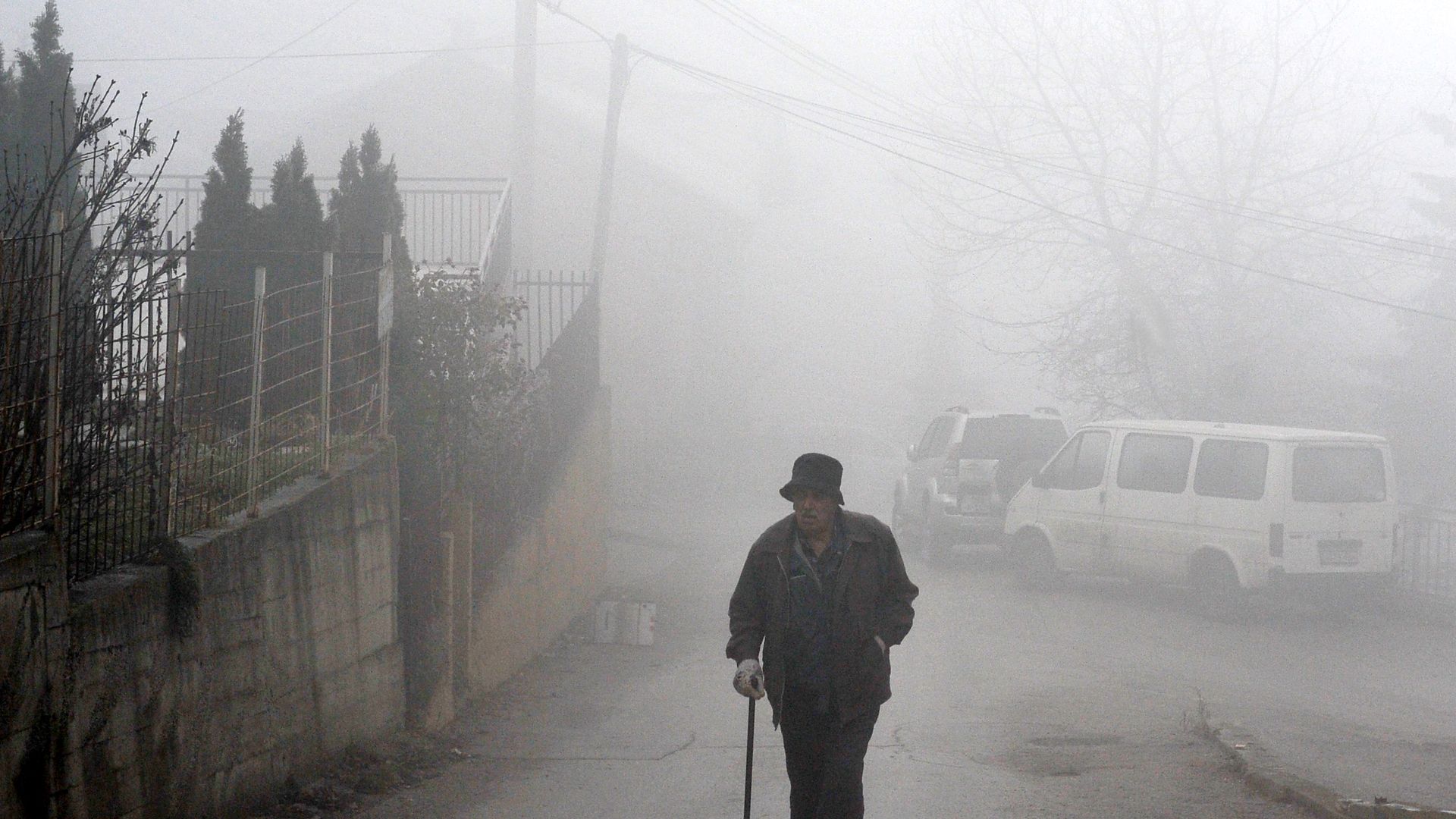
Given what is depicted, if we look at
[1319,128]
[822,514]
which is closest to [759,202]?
[1319,128]

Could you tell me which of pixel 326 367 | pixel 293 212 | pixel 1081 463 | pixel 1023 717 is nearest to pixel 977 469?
pixel 1081 463

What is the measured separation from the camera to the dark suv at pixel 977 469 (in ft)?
59.5

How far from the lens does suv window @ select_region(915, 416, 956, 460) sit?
62.9ft

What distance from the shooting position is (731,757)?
Answer: 827 cm

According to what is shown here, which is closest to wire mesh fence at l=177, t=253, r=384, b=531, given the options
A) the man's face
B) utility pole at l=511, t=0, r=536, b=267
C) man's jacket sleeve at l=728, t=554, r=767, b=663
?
man's jacket sleeve at l=728, t=554, r=767, b=663

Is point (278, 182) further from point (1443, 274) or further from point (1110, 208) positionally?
point (1443, 274)

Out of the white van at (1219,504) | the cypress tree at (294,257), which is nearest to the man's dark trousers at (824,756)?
the cypress tree at (294,257)

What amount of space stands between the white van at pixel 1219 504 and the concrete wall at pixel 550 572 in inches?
204

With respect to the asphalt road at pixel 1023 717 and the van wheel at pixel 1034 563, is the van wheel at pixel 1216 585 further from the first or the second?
the van wheel at pixel 1034 563

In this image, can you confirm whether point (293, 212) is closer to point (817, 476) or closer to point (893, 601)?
point (817, 476)

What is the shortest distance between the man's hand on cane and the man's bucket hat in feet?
2.02

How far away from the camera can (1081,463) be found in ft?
52.3

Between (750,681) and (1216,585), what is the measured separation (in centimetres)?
1041

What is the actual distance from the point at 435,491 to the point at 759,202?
4375cm
